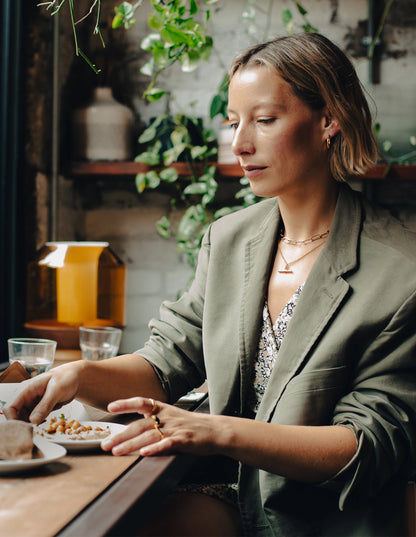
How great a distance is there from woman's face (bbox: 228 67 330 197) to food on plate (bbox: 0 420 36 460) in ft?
2.20

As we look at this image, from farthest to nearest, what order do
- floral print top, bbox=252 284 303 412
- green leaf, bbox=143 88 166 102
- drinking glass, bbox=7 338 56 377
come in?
green leaf, bbox=143 88 166 102
drinking glass, bbox=7 338 56 377
floral print top, bbox=252 284 303 412

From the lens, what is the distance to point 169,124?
2758 millimetres

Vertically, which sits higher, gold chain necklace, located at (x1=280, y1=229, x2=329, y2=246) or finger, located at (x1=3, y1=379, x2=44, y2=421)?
gold chain necklace, located at (x1=280, y1=229, x2=329, y2=246)

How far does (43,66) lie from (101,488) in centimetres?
200

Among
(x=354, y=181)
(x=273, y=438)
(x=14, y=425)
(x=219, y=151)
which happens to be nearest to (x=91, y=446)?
(x=14, y=425)

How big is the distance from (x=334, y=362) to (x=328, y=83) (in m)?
0.56

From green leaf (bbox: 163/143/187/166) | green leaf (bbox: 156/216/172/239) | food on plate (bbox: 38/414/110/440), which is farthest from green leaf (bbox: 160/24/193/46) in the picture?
food on plate (bbox: 38/414/110/440)

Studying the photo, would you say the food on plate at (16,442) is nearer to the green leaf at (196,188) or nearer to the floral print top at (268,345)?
the floral print top at (268,345)

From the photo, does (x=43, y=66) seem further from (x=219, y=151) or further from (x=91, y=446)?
(x=91, y=446)

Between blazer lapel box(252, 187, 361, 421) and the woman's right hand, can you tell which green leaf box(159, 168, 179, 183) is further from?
the woman's right hand

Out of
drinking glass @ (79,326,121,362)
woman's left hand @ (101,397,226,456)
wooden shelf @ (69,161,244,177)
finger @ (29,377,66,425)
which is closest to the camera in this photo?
woman's left hand @ (101,397,226,456)

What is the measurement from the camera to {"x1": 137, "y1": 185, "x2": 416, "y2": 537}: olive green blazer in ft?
3.80

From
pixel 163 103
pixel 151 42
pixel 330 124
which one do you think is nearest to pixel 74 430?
pixel 330 124

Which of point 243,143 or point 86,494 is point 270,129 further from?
point 86,494
